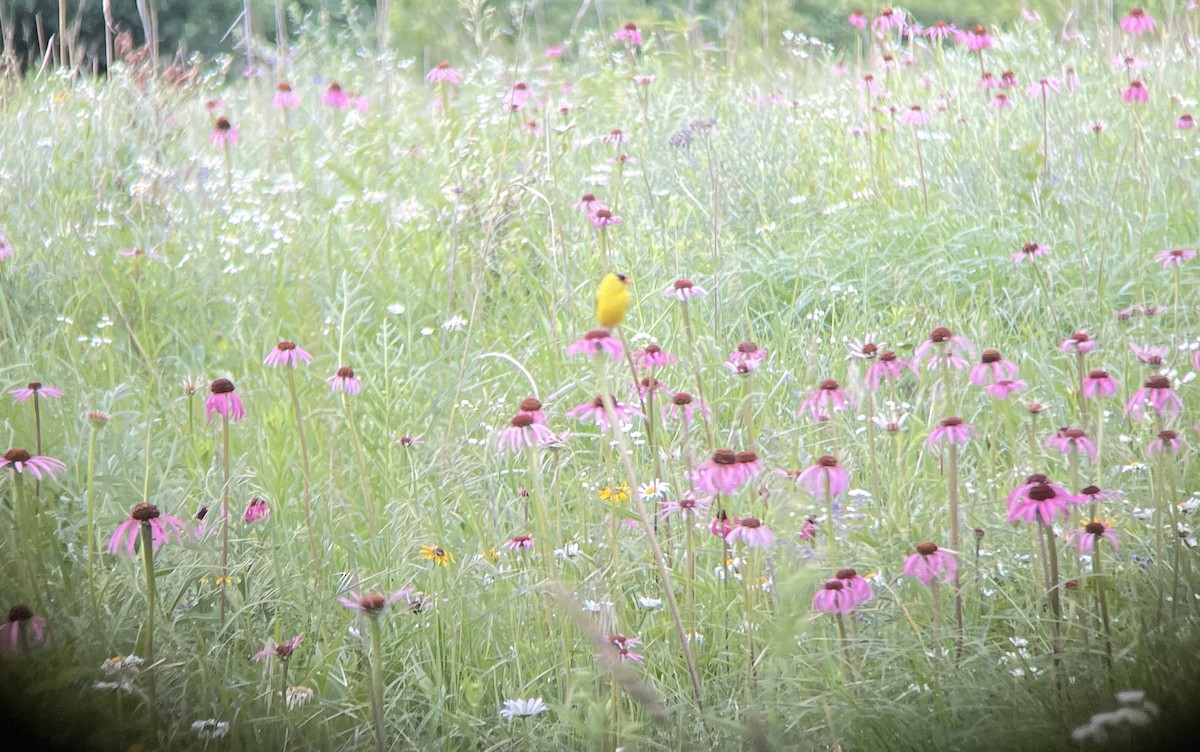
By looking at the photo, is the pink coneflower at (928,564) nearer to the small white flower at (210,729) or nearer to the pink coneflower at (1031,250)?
the small white flower at (210,729)

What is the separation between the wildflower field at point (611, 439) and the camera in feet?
4.06

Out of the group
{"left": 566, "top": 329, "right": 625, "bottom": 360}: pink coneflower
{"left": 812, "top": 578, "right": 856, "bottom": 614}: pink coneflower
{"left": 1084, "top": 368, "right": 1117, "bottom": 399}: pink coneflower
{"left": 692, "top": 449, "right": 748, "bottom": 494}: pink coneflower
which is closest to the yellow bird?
{"left": 566, "top": 329, "right": 625, "bottom": 360}: pink coneflower

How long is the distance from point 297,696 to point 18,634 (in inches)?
13.3

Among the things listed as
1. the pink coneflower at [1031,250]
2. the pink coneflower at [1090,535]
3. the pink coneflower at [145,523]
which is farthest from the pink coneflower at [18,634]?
the pink coneflower at [1031,250]

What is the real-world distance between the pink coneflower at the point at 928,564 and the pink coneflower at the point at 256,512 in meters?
1.04

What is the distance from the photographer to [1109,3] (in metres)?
3.86

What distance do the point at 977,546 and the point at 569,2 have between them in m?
10.2

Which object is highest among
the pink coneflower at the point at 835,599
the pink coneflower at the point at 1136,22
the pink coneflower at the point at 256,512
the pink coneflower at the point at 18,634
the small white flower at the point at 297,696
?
the pink coneflower at the point at 1136,22

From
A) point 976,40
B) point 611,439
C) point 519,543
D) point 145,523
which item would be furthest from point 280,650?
point 976,40

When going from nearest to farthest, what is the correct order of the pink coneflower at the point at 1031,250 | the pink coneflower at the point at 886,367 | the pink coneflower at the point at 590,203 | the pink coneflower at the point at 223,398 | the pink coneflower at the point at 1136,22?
the pink coneflower at the point at 223,398 < the pink coneflower at the point at 886,367 < the pink coneflower at the point at 1031,250 < the pink coneflower at the point at 590,203 < the pink coneflower at the point at 1136,22

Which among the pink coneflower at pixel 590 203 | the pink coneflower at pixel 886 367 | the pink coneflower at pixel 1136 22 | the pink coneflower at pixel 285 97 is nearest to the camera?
the pink coneflower at pixel 886 367

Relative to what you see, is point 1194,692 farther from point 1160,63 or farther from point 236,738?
point 1160,63

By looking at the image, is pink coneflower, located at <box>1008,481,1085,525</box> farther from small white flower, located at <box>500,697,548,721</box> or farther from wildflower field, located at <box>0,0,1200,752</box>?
small white flower, located at <box>500,697,548,721</box>

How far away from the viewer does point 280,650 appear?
49.1 inches
